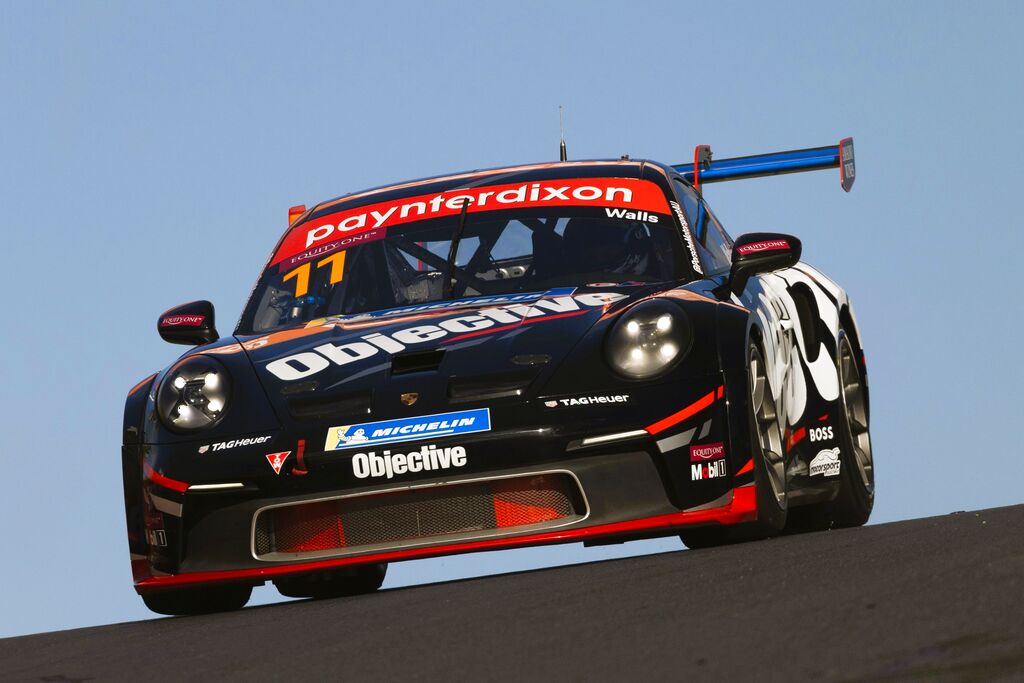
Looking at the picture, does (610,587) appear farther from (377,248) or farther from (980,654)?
(377,248)

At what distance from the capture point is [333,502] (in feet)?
18.7

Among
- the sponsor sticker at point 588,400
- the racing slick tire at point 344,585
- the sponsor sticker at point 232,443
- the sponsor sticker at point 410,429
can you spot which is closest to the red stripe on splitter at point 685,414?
the sponsor sticker at point 588,400

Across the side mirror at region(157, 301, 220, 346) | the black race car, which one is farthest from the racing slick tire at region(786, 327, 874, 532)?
the side mirror at region(157, 301, 220, 346)

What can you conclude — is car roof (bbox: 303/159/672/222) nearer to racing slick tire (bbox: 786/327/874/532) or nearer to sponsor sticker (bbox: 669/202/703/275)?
sponsor sticker (bbox: 669/202/703/275)

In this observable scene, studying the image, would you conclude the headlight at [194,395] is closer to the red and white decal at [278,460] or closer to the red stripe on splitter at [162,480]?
the red stripe on splitter at [162,480]

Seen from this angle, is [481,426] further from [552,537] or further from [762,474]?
[762,474]

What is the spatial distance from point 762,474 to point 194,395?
1.84m

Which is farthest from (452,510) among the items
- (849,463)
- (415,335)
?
(849,463)

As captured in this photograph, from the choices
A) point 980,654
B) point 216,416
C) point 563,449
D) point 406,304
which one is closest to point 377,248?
point 406,304

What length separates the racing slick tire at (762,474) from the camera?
226 inches

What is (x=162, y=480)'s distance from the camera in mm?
5871

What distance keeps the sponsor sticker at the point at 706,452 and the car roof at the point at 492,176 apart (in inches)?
80.5

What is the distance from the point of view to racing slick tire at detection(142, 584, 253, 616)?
615 centimetres

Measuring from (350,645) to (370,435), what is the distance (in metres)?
1.59
